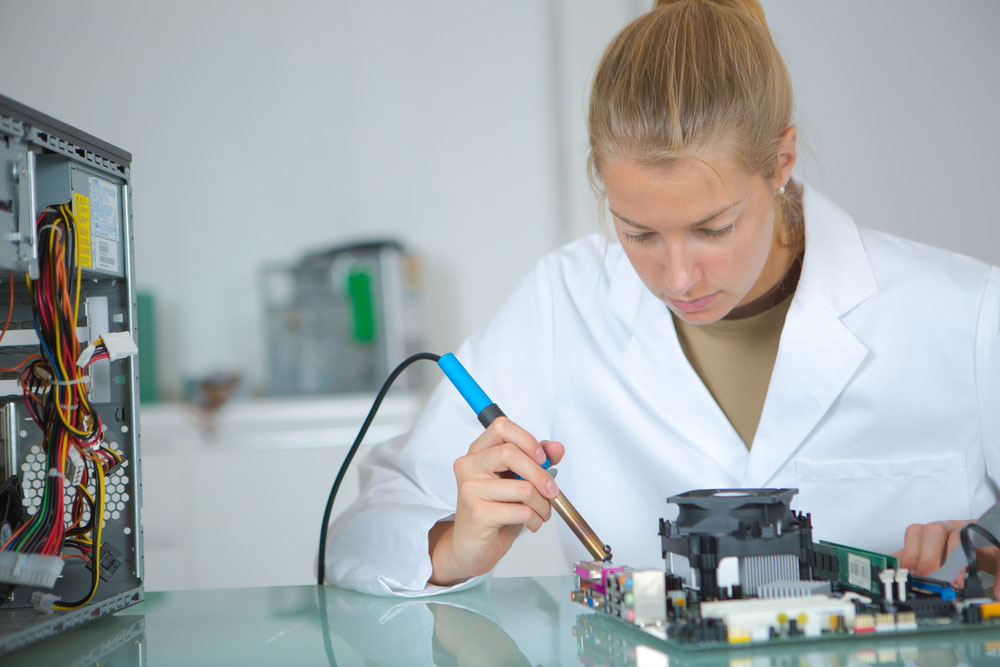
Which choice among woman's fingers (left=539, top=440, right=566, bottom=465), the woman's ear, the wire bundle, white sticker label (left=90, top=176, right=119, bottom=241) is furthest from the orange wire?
the woman's ear

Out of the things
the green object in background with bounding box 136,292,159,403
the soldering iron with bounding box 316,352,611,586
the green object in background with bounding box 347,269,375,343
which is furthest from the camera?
the green object in background with bounding box 136,292,159,403

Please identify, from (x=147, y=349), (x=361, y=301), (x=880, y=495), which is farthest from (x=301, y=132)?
(x=880, y=495)

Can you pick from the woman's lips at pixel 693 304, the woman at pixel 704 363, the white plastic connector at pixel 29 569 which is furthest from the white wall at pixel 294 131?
the white plastic connector at pixel 29 569

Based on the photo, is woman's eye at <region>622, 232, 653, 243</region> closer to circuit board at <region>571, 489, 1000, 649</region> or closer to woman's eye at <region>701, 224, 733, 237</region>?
woman's eye at <region>701, 224, 733, 237</region>

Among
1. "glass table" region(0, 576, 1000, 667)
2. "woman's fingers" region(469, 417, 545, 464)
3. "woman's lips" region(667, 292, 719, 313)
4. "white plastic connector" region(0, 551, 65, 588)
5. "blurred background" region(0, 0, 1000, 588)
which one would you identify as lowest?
"glass table" region(0, 576, 1000, 667)

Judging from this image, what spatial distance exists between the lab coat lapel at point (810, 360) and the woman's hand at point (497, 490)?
371 mm

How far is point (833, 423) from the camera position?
1.13 m

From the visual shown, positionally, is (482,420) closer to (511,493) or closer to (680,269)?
(511,493)

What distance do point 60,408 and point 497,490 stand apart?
1.31 ft

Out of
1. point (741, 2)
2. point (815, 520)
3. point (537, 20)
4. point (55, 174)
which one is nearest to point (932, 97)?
point (741, 2)

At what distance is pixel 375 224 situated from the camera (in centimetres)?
318

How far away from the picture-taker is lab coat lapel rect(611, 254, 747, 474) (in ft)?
3.70

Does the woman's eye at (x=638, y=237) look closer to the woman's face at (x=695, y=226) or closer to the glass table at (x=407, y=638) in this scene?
the woman's face at (x=695, y=226)

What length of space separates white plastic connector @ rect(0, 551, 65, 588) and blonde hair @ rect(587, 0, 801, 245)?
2.40 feet
